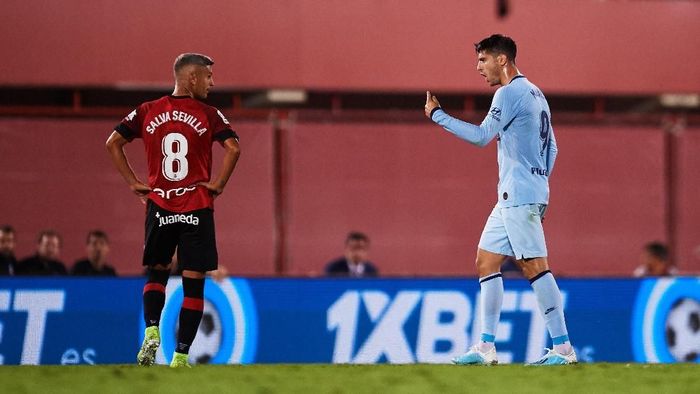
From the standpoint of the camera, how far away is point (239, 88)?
680 inches

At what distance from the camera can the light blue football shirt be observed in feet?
27.2

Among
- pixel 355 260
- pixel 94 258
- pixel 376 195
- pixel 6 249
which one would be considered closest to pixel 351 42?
pixel 376 195

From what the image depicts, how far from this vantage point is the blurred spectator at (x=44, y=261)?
13.9m

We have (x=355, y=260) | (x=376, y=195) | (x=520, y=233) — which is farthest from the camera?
(x=376, y=195)

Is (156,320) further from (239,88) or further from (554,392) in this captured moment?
(239,88)

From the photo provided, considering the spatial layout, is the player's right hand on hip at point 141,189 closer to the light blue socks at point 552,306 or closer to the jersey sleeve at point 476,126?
the jersey sleeve at point 476,126

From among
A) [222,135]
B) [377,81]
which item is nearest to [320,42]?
[377,81]

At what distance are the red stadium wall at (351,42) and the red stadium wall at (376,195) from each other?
86 cm

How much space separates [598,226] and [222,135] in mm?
10051

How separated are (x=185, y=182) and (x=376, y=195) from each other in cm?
890

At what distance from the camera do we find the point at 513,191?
332 inches

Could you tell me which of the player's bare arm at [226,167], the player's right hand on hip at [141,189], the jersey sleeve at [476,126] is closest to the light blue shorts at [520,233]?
the jersey sleeve at [476,126]

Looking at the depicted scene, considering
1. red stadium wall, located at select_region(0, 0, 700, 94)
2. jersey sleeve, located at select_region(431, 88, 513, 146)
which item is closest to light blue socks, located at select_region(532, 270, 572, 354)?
jersey sleeve, located at select_region(431, 88, 513, 146)

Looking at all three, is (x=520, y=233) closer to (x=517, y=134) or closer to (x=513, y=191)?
(x=513, y=191)
